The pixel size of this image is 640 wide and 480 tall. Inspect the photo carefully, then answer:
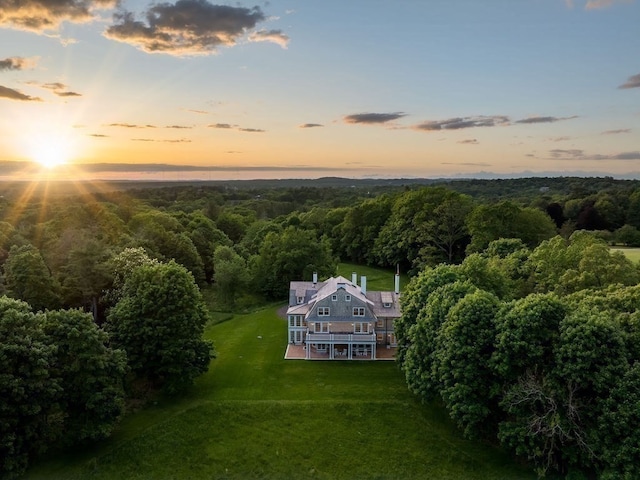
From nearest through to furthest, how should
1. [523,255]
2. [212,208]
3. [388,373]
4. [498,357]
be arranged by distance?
[498,357] → [388,373] → [523,255] → [212,208]

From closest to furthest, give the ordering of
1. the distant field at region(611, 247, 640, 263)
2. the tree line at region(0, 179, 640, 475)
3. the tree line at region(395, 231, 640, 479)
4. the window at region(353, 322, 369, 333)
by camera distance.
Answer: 1. the tree line at region(395, 231, 640, 479)
2. the tree line at region(0, 179, 640, 475)
3. the window at region(353, 322, 369, 333)
4. the distant field at region(611, 247, 640, 263)

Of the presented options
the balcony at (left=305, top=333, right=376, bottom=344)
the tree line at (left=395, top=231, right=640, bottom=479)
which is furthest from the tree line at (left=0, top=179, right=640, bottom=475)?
the balcony at (left=305, top=333, right=376, bottom=344)

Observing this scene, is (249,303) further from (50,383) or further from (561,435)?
(561,435)

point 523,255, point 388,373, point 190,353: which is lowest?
point 388,373

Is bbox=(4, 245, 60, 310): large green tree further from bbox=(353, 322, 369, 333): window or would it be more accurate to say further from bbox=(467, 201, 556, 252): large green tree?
bbox=(467, 201, 556, 252): large green tree

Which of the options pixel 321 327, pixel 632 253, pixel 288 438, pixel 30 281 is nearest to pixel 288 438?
pixel 288 438

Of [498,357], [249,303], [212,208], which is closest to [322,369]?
[498,357]

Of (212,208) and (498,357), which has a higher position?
(212,208)
